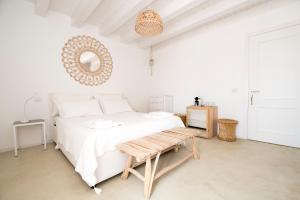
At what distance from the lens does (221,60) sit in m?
3.42

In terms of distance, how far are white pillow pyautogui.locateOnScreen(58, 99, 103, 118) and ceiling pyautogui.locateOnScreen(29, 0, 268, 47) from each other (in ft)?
5.66

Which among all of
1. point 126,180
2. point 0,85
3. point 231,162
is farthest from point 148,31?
point 0,85

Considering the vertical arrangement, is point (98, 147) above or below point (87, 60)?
below

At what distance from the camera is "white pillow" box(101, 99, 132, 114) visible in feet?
10.8

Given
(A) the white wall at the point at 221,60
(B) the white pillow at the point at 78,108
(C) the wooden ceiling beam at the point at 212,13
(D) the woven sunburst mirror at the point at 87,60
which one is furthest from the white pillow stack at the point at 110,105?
(C) the wooden ceiling beam at the point at 212,13

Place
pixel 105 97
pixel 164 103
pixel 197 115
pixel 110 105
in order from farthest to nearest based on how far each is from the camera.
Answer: pixel 164 103 < pixel 197 115 < pixel 105 97 < pixel 110 105

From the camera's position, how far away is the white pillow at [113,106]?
3279mm

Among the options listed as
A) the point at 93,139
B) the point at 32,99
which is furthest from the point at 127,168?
the point at 32,99

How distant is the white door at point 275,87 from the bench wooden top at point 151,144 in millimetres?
1815

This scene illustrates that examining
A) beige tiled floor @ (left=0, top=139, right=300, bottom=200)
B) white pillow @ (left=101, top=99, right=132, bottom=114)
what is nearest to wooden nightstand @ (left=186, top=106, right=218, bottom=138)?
beige tiled floor @ (left=0, top=139, right=300, bottom=200)

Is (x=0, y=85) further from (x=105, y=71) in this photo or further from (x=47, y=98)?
(x=105, y=71)

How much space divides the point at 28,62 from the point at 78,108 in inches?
50.2

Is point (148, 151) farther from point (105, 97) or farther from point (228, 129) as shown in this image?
point (105, 97)

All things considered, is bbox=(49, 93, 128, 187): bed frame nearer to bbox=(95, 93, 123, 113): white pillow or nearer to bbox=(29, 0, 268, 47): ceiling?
bbox=(95, 93, 123, 113): white pillow
